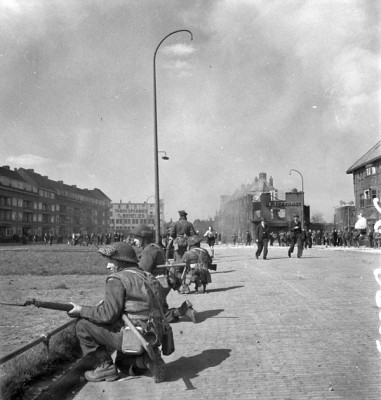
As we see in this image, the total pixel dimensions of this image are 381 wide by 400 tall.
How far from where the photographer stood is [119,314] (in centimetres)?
457

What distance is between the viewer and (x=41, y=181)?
353ft

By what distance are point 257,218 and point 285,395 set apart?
85.5 meters

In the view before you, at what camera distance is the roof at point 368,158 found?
169 feet

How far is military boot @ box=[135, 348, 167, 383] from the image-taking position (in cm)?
469

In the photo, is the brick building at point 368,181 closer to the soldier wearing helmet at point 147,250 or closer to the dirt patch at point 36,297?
the dirt patch at point 36,297

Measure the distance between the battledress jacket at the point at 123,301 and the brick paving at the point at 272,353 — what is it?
659mm

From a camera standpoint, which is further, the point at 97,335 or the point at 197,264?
the point at 197,264

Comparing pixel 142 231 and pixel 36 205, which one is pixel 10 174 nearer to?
pixel 36 205

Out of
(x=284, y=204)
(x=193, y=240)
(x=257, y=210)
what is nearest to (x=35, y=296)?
(x=193, y=240)

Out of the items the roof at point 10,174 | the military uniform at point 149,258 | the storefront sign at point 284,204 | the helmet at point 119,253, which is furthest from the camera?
the roof at point 10,174

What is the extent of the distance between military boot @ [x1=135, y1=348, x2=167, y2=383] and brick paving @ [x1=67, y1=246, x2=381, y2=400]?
0.09 metres

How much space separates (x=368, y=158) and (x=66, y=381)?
2175 inches

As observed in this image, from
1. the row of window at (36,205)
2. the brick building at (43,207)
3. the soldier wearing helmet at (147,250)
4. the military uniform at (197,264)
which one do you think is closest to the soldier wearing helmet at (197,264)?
the military uniform at (197,264)

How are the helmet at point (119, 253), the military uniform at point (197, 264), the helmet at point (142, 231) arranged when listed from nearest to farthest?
1. the helmet at point (119, 253)
2. the helmet at point (142, 231)
3. the military uniform at point (197, 264)
